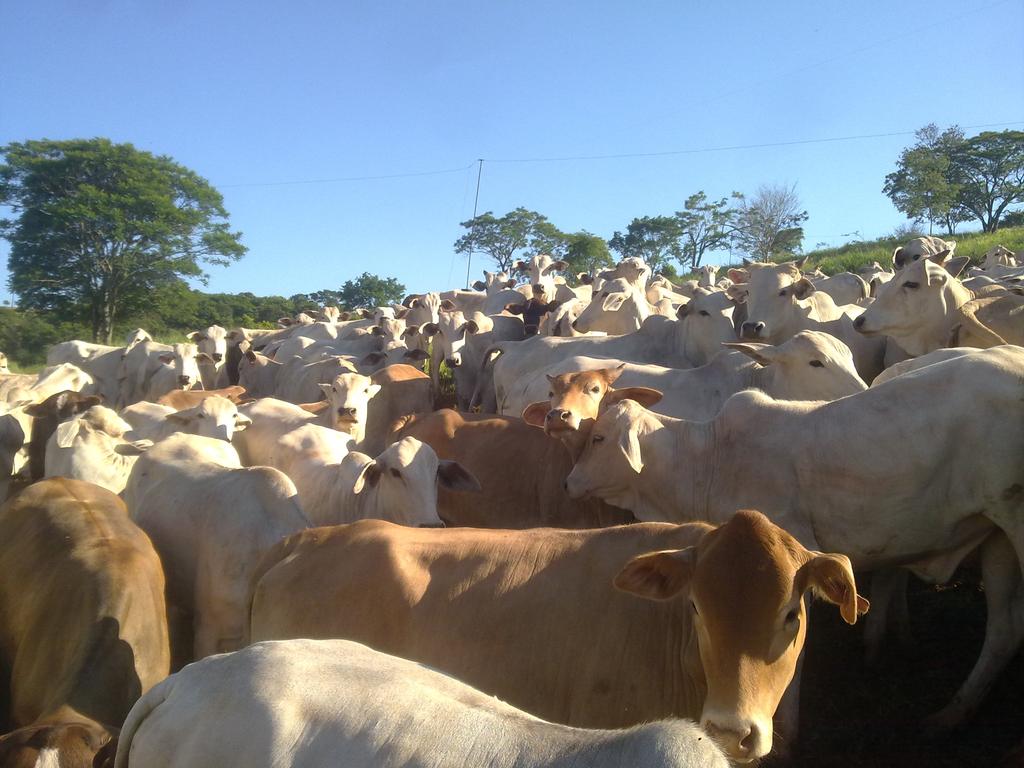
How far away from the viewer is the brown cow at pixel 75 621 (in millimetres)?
4449

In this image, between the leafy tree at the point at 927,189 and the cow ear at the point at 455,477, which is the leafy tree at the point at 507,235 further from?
the cow ear at the point at 455,477

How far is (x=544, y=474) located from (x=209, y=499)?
9.04ft

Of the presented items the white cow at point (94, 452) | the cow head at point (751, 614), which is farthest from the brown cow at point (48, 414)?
the cow head at point (751, 614)

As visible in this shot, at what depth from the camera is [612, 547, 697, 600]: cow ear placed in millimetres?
4027

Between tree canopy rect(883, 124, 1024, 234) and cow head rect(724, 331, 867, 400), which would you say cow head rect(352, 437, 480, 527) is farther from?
tree canopy rect(883, 124, 1024, 234)

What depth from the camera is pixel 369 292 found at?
160ft

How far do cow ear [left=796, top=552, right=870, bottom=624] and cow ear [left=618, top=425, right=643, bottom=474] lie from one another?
2.57m

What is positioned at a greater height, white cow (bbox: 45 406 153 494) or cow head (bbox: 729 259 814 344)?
cow head (bbox: 729 259 814 344)

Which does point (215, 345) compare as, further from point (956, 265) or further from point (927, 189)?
point (927, 189)

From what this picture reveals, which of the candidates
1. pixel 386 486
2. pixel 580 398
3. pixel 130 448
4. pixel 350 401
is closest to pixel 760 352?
pixel 580 398

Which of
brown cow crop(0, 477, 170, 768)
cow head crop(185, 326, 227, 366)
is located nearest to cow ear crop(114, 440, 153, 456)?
brown cow crop(0, 477, 170, 768)

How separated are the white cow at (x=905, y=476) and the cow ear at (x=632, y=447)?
10 millimetres

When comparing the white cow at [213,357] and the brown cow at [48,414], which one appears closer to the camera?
the brown cow at [48,414]

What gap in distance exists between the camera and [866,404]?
6180mm
